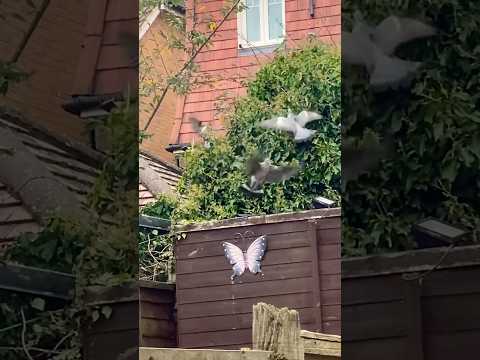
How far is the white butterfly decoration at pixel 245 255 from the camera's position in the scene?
82.9 inches

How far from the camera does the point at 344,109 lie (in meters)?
1.82

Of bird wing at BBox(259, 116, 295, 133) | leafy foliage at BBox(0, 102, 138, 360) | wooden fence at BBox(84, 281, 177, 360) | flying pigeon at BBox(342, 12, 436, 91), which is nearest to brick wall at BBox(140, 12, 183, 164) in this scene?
leafy foliage at BBox(0, 102, 138, 360)

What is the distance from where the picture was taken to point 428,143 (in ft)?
5.79

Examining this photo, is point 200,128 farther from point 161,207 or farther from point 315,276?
point 315,276

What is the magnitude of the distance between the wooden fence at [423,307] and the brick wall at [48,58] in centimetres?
75

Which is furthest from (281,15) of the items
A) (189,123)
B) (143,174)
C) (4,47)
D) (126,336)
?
(126,336)

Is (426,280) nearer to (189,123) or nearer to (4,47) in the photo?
(189,123)

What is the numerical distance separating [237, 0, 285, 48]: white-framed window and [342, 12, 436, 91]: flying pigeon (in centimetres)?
34

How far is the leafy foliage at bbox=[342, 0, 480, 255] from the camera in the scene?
1751mm

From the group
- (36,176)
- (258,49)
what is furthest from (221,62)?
(36,176)

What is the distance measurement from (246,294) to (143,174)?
386mm

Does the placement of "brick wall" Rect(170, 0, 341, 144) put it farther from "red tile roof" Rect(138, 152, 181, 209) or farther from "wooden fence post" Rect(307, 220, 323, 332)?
"wooden fence post" Rect(307, 220, 323, 332)

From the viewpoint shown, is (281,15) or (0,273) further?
(281,15)

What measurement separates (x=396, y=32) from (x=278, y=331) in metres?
0.74
